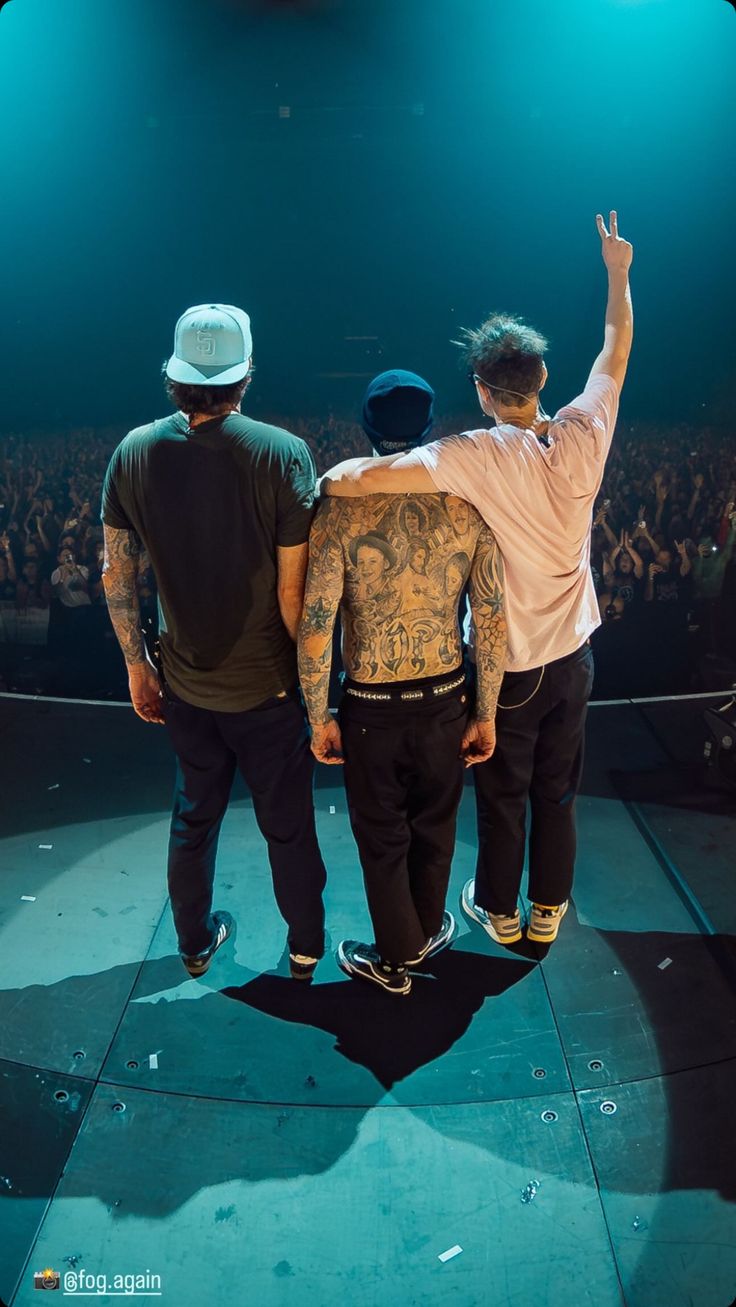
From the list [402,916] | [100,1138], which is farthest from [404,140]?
[100,1138]

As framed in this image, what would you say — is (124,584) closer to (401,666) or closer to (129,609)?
(129,609)

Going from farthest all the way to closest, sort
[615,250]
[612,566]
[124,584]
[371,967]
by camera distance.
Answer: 1. [612,566]
2. [371,967]
3. [615,250]
4. [124,584]

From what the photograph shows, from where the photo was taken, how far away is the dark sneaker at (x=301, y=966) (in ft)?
8.59

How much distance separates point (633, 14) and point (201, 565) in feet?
9.59

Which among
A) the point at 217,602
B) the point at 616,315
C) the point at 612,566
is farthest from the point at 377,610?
the point at 612,566

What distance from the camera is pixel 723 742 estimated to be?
3752mm

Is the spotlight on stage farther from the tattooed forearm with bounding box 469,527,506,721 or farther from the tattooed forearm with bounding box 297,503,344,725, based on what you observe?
the tattooed forearm with bounding box 297,503,344,725

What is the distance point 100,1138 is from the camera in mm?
2137

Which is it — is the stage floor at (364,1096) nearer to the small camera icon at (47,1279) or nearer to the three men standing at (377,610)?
the small camera icon at (47,1279)

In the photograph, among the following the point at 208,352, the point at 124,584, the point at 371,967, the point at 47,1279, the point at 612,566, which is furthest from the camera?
the point at 612,566

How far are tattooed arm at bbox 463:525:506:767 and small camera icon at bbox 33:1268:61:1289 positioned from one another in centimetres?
155

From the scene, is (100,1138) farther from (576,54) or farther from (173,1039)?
(576,54)

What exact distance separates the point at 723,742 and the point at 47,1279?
10.3 ft

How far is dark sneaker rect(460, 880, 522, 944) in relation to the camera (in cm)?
279
